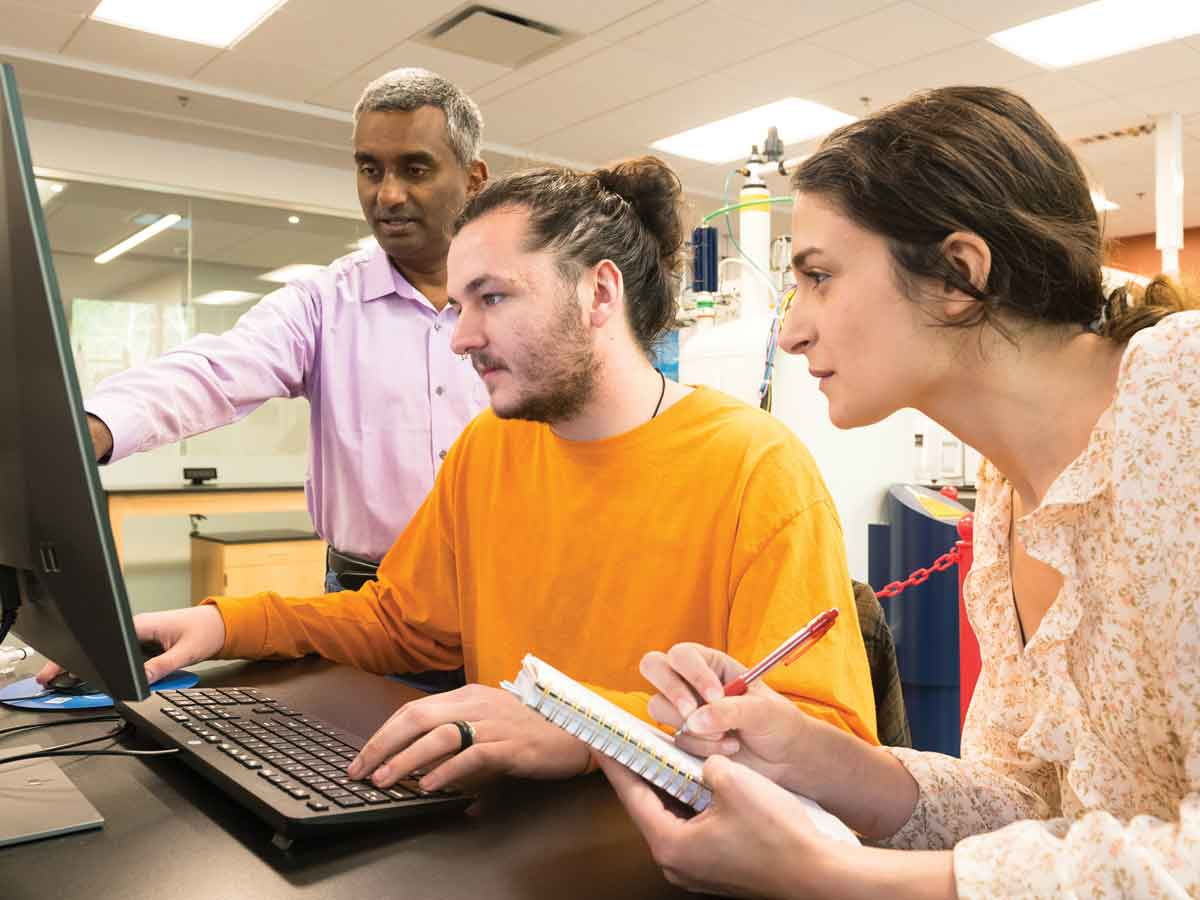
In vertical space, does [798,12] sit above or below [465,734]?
above

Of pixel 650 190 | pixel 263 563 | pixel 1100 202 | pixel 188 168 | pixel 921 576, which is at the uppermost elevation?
pixel 188 168

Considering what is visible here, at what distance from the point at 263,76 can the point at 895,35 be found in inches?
109

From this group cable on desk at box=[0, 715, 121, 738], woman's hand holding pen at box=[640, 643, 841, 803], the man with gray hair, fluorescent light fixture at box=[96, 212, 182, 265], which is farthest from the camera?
fluorescent light fixture at box=[96, 212, 182, 265]

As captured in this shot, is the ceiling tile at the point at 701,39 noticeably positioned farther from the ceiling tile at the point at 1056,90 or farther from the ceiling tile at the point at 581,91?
the ceiling tile at the point at 1056,90

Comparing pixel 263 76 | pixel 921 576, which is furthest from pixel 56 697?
pixel 263 76

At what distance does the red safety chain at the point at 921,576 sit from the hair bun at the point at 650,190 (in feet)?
3.76

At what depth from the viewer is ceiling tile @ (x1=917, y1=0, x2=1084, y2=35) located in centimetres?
379

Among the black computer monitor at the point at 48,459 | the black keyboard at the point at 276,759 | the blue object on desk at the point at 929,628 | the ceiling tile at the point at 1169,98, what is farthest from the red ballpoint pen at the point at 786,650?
the ceiling tile at the point at 1169,98

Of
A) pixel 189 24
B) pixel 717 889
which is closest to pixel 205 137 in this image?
pixel 189 24

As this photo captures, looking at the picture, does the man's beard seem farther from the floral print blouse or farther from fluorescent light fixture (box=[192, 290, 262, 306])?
fluorescent light fixture (box=[192, 290, 262, 306])

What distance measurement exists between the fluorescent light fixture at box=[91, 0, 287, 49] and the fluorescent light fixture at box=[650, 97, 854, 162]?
228cm

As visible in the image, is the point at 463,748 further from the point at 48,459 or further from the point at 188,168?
the point at 188,168

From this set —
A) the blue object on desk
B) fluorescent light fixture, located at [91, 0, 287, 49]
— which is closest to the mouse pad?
the blue object on desk

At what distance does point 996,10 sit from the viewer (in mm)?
3861
